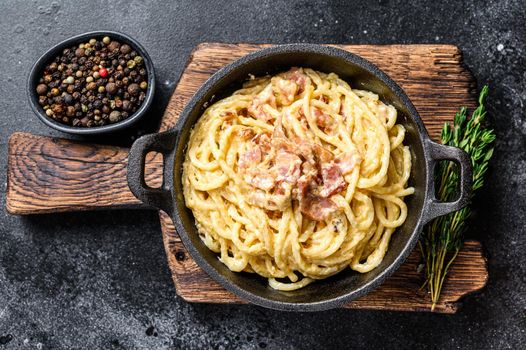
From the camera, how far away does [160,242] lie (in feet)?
13.5

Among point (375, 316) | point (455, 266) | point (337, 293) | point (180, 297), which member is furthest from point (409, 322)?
point (180, 297)

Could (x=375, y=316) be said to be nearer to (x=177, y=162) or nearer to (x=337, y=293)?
(x=337, y=293)

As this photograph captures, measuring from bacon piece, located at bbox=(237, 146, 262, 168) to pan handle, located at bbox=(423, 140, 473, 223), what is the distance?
89 centimetres

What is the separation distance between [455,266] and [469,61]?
143cm

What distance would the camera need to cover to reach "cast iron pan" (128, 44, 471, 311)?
3.10 m

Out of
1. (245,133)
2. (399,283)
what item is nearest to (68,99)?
(245,133)

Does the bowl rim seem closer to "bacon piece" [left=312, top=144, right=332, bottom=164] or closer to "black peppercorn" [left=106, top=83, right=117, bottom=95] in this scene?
"bacon piece" [left=312, top=144, right=332, bottom=164]

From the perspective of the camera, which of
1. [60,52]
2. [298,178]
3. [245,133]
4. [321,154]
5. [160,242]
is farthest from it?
[160,242]

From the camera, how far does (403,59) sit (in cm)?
382

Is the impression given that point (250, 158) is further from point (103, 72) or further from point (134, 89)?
point (103, 72)

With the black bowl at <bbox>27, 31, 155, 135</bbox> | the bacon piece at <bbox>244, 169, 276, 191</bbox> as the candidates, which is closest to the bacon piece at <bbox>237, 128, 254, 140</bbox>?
the bacon piece at <bbox>244, 169, 276, 191</bbox>

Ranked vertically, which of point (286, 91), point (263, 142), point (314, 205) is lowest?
point (314, 205)

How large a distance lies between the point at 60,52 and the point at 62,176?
2.70ft

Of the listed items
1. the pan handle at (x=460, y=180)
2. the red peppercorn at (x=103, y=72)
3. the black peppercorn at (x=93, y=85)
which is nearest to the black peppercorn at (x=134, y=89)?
the black peppercorn at (x=93, y=85)
